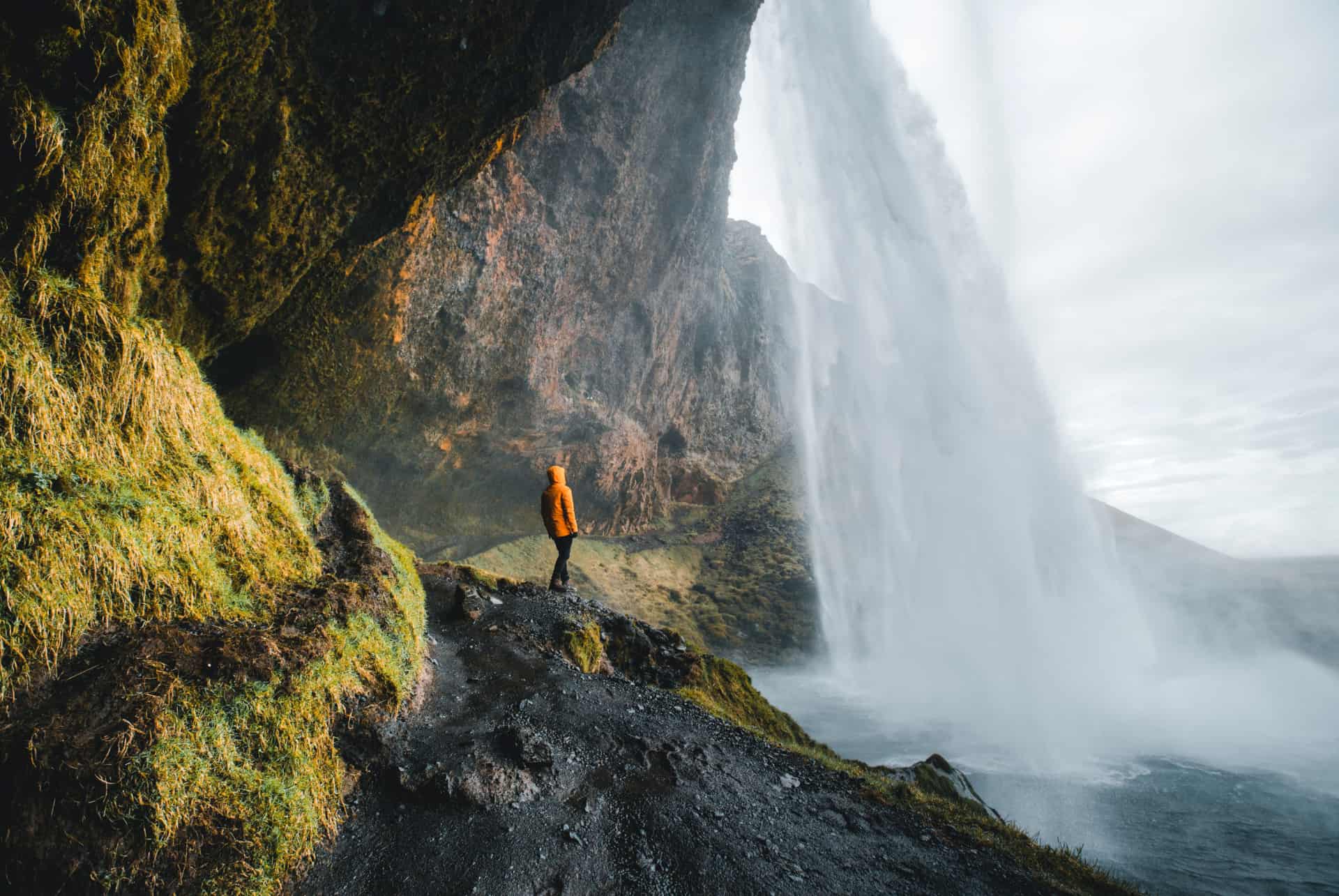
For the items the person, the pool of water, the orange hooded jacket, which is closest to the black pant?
the person

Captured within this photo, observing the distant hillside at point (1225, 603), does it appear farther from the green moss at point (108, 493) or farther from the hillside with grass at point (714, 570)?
→ the green moss at point (108, 493)

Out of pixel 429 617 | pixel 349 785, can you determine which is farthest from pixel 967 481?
pixel 349 785

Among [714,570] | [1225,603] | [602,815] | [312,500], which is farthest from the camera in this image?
[1225,603]

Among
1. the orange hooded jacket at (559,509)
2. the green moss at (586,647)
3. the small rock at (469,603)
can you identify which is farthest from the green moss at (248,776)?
the orange hooded jacket at (559,509)

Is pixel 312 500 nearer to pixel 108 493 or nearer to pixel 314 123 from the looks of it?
pixel 108 493

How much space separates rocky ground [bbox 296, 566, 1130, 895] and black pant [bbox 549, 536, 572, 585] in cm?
360

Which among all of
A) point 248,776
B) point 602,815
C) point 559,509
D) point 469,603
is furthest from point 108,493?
point 559,509

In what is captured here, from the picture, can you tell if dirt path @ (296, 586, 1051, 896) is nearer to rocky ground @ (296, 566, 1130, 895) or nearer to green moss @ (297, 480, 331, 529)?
rocky ground @ (296, 566, 1130, 895)

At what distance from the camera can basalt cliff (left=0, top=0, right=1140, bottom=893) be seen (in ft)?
9.59

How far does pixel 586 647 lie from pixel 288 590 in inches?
201

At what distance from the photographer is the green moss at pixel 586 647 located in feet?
28.7

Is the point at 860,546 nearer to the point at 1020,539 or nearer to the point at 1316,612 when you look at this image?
the point at 1020,539

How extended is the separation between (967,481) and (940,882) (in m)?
32.1

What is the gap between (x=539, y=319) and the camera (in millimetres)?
21156
